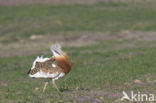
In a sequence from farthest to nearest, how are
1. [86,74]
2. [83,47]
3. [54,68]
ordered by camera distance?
[83,47], [86,74], [54,68]

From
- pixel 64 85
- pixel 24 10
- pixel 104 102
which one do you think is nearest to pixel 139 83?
pixel 64 85

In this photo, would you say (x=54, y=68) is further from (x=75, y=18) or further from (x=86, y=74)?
(x=75, y=18)

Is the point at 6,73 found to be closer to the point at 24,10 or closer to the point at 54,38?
the point at 54,38

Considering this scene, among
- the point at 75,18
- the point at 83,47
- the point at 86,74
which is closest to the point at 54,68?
the point at 86,74

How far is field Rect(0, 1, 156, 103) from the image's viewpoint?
14406mm

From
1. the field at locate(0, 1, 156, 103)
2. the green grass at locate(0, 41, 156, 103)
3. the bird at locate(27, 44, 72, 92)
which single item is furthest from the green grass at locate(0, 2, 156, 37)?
the bird at locate(27, 44, 72, 92)

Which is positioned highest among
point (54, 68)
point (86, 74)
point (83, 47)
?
point (83, 47)

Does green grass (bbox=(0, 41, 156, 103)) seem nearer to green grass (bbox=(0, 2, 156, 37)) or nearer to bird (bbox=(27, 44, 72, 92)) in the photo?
bird (bbox=(27, 44, 72, 92))

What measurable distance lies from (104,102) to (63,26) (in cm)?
2528

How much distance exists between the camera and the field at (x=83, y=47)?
567 inches

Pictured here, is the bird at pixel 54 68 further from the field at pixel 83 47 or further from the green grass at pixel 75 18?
the green grass at pixel 75 18

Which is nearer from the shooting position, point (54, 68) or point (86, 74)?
point (54, 68)

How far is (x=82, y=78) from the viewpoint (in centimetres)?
1711

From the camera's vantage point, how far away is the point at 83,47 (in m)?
28.7
